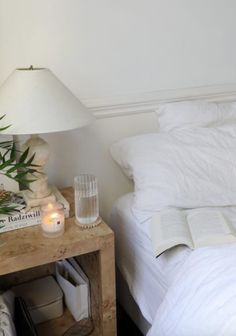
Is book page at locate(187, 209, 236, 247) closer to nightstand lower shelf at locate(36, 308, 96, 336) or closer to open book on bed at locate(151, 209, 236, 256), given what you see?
open book on bed at locate(151, 209, 236, 256)

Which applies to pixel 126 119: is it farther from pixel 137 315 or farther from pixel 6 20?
pixel 137 315

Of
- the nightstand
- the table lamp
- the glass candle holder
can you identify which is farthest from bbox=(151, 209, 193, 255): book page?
the table lamp

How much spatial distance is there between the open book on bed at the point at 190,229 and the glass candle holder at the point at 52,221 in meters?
0.31

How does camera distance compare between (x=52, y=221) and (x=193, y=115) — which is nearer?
(x=52, y=221)

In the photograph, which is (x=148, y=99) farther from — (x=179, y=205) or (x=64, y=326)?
(x=64, y=326)

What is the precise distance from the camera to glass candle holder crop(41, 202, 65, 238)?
1296 mm

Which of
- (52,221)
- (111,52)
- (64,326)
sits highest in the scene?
(111,52)

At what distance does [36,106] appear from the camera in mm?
1244

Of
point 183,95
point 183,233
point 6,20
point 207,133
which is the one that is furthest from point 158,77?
point 183,233

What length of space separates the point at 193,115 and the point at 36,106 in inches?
28.8

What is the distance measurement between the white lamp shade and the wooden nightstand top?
0.35m

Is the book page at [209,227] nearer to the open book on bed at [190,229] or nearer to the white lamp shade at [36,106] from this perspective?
the open book on bed at [190,229]

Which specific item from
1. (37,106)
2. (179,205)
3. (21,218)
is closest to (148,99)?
(179,205)

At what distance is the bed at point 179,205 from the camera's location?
1.11 meters
